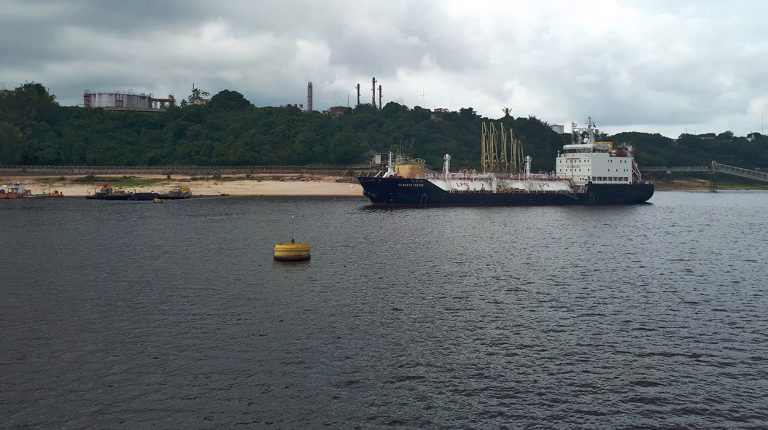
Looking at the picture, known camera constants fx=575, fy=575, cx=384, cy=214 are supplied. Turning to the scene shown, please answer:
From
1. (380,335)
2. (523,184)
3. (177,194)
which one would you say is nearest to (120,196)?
(177,194)

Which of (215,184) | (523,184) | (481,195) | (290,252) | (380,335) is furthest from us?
(215,184)

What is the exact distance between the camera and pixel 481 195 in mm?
131125

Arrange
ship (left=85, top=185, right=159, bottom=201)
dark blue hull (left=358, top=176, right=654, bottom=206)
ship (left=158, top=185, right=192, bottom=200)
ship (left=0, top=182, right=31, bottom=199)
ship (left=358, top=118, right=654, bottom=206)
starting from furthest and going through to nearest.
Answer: ship (left=0, top=182, right=31, bottom=199), ship (left=158, top=185, right=192, bottom=200), ship (left=85, top=185, right=159, bottom=201), ship (left=358, top=118, right=654, bottom=206), dark blue hull (left=358, top=176, right=654, bottom=206)

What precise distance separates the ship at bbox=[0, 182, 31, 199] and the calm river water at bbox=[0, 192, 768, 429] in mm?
89958

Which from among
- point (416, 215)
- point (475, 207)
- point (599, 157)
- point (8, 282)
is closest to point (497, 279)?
point (8, 282)

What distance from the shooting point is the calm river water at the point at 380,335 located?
23375 mm

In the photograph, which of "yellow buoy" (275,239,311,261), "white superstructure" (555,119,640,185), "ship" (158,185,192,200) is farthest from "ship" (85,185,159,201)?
"white superstructure" (555,119,640,185)

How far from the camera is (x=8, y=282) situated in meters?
46.1

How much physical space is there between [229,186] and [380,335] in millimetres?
139694

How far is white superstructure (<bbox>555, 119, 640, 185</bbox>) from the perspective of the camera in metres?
147

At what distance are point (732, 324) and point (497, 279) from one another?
18.1 m

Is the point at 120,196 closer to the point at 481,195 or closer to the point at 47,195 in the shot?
the point at 47,195

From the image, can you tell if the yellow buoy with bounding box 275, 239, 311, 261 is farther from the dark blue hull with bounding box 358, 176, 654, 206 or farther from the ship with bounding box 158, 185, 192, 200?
the ship with bounding box 158, 185, 192, 200

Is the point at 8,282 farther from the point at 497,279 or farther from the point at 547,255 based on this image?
the point at 547,255
